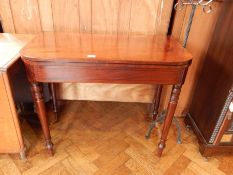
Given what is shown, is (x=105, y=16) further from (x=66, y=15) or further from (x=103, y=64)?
(x=103, y=64)

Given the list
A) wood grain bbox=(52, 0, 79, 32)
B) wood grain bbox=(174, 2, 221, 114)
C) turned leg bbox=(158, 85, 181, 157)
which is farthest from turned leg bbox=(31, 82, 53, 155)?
wood grain bbox=(174, 2, 221, 114)

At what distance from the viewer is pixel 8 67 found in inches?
36.7

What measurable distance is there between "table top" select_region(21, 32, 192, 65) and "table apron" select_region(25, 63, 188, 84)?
4 centimetres

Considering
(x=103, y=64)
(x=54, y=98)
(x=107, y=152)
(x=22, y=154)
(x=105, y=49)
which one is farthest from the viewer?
(x=54, y=98)

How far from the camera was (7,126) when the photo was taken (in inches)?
43.5

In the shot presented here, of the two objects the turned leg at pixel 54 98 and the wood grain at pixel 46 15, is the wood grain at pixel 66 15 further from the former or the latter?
the turned leg at pixel 54 98

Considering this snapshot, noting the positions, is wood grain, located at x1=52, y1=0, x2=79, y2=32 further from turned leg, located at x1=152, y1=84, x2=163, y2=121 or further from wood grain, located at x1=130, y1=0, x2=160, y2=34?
turned leg, located at x1=152, y1=84, x2=163, y2=121

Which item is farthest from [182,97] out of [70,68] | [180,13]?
[70,68]

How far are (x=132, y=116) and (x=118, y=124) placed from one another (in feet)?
0.56

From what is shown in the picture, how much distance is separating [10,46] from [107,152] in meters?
0.92

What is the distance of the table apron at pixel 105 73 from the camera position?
0.96 meters

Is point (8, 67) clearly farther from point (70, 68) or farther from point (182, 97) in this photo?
point (182, 97)

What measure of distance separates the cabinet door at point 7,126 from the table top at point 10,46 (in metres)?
0.08

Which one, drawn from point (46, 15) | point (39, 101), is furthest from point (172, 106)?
point (46, 15)
